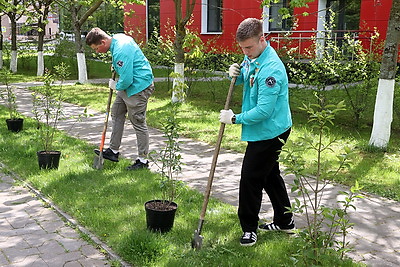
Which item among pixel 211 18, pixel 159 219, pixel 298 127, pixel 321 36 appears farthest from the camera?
pixel 211 18

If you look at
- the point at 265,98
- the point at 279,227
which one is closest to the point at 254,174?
the point at 265,98

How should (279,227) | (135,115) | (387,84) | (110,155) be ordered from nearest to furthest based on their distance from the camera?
(279,227) → (135,115) → (110,155) → (387,84)

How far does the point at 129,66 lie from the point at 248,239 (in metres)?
2.84

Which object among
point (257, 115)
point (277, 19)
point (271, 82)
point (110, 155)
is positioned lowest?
point (110, 155)

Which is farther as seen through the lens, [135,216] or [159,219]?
[135,216]

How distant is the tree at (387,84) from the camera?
7.90 metres

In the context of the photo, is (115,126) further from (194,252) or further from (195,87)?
(195,87)

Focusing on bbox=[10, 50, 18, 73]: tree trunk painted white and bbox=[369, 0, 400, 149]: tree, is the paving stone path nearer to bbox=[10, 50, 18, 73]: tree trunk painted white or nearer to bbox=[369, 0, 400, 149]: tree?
bbox=[369, 0, 400, 149]: tree

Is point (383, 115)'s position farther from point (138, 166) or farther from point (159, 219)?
point (159, 219)

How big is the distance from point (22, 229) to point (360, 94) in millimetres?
7682

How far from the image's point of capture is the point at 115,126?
6691 millimetres

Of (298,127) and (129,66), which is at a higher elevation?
(129,66)

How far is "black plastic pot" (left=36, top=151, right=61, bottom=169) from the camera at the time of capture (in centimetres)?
643

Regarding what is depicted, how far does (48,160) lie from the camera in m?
6.44
